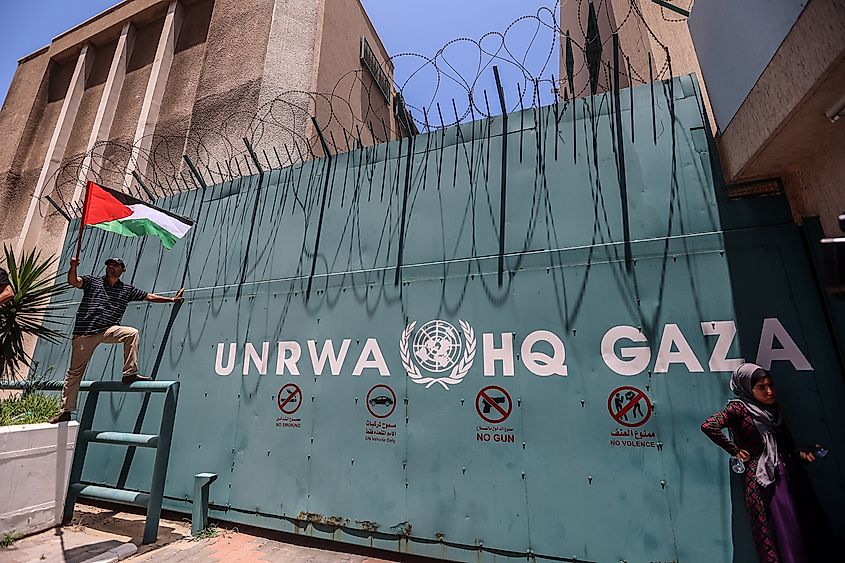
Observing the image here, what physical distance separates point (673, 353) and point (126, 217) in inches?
275

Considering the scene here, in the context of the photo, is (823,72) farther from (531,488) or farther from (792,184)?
(531,488)

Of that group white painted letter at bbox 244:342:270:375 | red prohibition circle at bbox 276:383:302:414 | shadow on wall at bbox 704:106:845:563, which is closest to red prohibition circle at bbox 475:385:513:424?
shadow on wall at bbox 704:106:845:563

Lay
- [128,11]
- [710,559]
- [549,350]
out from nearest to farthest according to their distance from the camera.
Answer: [710,559] < [549,350] < [128,11]

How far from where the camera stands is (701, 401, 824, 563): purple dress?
2.78 meters

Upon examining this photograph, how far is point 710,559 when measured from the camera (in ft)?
10.8

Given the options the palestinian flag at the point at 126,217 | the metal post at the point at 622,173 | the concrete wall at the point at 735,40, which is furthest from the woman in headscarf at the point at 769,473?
the palestinian flag at the point at 126,217

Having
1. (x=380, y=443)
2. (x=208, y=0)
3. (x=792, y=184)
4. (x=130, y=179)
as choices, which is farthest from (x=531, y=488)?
(x=208, y=0)

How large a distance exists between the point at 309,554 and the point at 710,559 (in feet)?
12.4

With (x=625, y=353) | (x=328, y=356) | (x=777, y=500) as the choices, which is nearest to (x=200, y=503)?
(x=328, y=356)

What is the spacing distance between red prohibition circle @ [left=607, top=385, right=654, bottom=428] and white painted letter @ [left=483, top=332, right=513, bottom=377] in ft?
3.21

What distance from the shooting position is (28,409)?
593cm

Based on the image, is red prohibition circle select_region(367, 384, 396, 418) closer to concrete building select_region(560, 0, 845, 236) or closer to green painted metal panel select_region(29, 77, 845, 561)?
green painted metal panel select_region(29, 77, 845, 561)

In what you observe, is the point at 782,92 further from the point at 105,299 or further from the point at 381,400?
the point at 105,299

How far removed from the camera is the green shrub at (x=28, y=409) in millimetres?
5195
